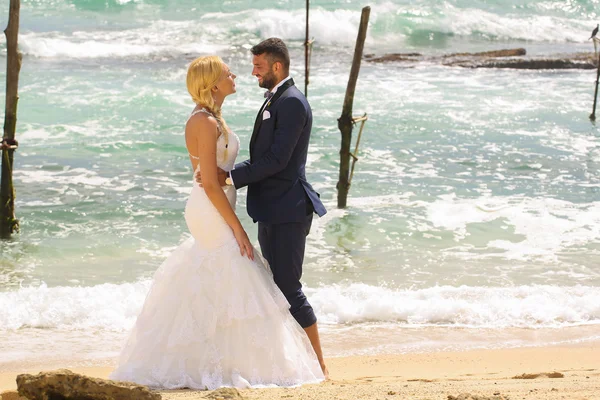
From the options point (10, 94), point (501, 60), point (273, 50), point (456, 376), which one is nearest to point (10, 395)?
point (273, 50)

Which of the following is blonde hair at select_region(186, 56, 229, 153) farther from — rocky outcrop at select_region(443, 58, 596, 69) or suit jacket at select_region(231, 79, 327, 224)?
rocky outcrop at select_region(443, 58, 596, 69)

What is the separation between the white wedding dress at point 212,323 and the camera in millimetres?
4949

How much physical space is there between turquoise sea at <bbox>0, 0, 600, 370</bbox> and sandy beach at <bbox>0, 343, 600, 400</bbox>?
0.37 m

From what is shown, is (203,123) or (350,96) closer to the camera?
(203,123)

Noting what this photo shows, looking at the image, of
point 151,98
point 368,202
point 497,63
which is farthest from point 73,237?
point 497,63

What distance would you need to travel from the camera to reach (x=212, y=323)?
4.95 metres

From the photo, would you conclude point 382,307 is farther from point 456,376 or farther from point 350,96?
point 350,96

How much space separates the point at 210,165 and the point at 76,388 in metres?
1.37

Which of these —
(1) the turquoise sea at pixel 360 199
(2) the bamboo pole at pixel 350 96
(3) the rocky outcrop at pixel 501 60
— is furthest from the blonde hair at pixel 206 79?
(3) the rocky outcrop at pixel 501 60

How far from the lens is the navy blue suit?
4965 mm

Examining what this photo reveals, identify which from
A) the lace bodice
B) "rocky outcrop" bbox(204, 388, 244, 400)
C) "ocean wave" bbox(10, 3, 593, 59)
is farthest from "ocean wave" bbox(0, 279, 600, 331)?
"ocean wave" bbox(10, 3, 593, 59)

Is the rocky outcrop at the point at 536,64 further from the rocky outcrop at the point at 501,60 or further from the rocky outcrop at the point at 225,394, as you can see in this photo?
the rocky outcrop at the point at 225,394

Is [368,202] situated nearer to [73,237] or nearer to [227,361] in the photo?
[73,237]

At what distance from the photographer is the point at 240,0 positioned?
1283 inches
